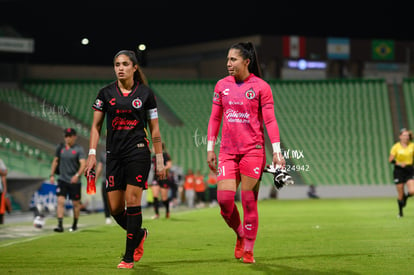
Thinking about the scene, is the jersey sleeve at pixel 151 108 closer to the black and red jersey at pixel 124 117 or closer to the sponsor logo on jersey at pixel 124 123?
the black and red jersey at pixel 124 117

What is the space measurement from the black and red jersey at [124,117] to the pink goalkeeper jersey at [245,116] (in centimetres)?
89

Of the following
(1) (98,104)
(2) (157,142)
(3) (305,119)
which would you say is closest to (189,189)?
(3) (305,119)

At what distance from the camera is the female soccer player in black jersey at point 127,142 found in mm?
8758

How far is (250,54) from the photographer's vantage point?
932cm

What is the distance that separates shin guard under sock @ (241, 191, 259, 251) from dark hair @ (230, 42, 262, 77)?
1533 millimetres

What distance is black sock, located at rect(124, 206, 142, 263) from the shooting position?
8773 millimetres

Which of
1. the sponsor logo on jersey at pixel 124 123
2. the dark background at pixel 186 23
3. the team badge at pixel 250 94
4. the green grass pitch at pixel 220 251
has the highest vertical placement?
the dark background at pixel 186 23

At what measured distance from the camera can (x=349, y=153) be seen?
45.2 metres

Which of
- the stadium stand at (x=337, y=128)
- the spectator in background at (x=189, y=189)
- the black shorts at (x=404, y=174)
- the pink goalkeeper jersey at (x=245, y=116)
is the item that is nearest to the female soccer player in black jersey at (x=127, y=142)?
the pink goalkeeper jersey at (x=245, y=116)

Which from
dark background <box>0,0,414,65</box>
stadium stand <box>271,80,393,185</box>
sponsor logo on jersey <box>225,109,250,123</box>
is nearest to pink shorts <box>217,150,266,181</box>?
sponsor logo on jersey <box>225,109,250,123</box>

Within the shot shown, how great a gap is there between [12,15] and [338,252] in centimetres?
3785

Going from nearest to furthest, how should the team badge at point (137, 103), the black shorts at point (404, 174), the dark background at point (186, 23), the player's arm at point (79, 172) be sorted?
1. the team badge at point (137, 103)
2. the player's arm at point (79, 172)
3. the black shorts at point (404, 174)
4. the dark background at point (186, 23)

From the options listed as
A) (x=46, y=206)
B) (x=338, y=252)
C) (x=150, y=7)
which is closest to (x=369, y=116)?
(x=150, y=7)

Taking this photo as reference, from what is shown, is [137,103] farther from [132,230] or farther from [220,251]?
[220,251]
